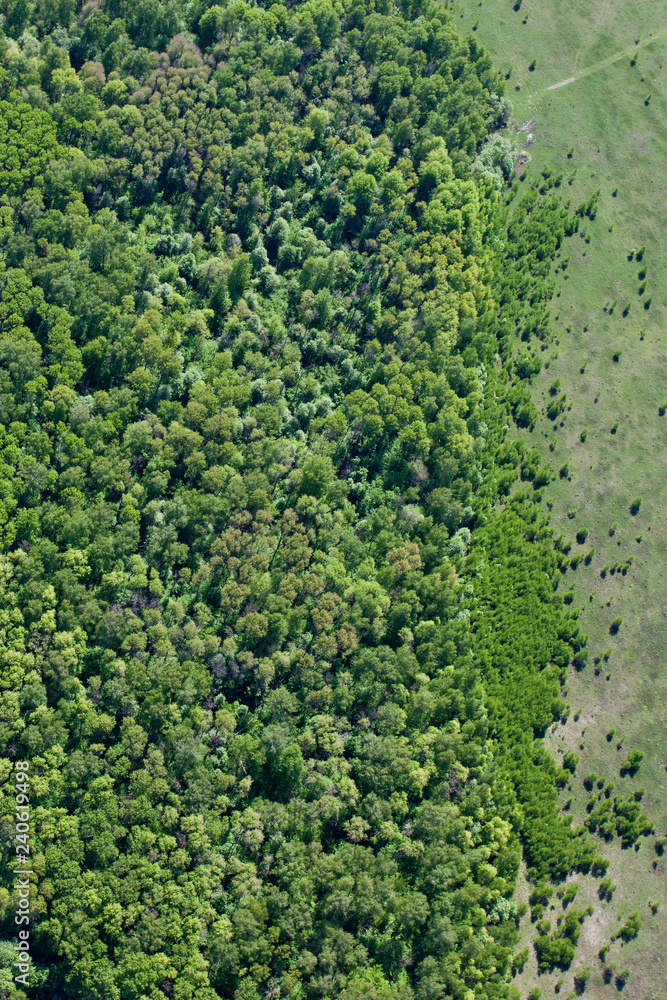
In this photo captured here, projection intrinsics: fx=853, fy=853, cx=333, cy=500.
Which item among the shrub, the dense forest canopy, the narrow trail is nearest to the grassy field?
the narrow trail

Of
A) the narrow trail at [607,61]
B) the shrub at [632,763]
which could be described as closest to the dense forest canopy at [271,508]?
the shrub at [632,763]

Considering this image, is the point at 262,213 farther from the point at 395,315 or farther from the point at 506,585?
the point at 506,585

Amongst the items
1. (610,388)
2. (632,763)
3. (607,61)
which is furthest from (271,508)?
(607,61)

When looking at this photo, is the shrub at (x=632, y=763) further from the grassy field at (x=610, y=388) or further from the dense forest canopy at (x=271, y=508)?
the dense forest canopy at (x=271, y=508)

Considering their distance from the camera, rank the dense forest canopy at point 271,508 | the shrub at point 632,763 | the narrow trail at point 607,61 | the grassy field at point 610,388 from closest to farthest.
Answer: the dense forest canopy at point 271,508, the grassy field at point 610,388, the shrub at point 632,763, the narrow trail at point 607,61

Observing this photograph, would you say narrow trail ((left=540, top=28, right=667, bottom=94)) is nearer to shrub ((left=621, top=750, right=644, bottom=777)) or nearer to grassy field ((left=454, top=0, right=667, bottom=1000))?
grassy field ((left=454, top=0, right=667, bottom=1000))

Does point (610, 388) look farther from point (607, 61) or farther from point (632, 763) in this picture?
point (607, 61)
